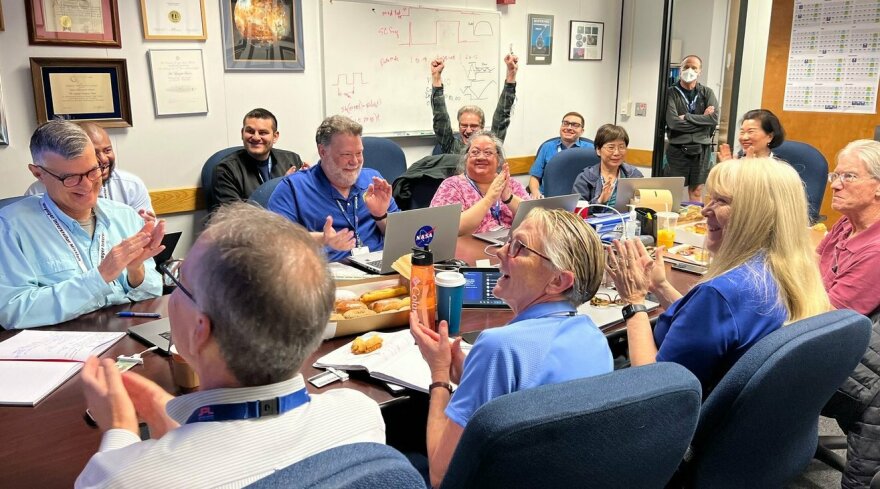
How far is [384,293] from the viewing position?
1993mm

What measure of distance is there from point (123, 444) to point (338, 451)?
43cm

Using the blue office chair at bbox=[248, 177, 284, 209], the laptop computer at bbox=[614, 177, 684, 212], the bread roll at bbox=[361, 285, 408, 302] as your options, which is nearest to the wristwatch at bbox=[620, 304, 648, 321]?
the bread roll at bbox=[361, 285, 408, 302]

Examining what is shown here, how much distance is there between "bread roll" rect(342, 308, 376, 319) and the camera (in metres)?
1.86

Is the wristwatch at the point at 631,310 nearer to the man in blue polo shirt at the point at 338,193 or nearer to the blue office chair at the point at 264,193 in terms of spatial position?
the man in blue polo shirt at the point at 338,193

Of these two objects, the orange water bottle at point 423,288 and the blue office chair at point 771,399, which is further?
the orange water bottle at point 423,288

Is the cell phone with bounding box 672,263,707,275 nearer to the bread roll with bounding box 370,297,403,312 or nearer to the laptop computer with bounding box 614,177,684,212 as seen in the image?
the laptop computer with bounding box 614,177,684,212

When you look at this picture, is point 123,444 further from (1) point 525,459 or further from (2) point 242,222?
(1) point 525,459

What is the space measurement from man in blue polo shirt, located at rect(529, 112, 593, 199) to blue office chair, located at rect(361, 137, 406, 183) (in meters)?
1.08

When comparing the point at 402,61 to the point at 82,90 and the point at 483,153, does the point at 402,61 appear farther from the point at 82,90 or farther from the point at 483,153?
the point at 82,90

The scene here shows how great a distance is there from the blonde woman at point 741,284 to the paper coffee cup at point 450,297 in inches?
18.8

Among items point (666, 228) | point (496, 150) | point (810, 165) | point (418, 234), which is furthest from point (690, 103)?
point (418, 234)

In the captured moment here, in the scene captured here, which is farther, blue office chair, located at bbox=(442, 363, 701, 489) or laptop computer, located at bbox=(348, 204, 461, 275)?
laptop computer, located at bbox=(348, 204, 461, 275)

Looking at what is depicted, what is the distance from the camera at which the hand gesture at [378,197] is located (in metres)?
2.94

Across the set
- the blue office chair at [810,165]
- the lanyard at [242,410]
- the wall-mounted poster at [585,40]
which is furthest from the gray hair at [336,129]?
the wall-mounted poster at [585,40]
